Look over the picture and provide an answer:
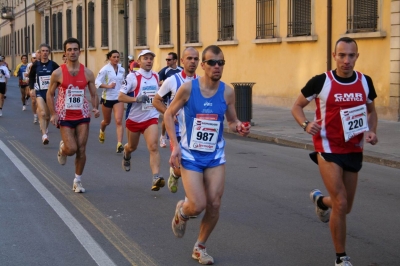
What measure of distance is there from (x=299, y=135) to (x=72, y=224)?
913 cm

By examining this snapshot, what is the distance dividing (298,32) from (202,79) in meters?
16.9

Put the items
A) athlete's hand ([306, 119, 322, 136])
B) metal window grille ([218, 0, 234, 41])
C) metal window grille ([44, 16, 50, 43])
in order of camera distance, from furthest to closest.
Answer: metal window grille ([44, 16, 50, 43]) → metal window grille ([218, 0, 234, 41]) → athlete's hand ([306, 119, 322, 136])

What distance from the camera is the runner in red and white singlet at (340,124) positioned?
19.0 feet

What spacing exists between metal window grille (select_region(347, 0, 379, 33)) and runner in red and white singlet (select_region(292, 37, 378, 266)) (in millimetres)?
13478

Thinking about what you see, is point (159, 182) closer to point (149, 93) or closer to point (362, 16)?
point (149, 93)

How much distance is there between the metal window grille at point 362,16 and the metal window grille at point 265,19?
4316mm

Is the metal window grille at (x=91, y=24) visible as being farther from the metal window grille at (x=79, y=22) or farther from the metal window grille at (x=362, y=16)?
the metal window grille at (x=362, y=16)

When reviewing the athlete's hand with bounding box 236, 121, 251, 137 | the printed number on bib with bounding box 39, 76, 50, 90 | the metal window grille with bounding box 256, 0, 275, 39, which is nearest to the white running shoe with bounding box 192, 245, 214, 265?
the athlete's hand with bounding box 236, 121, 251, 137

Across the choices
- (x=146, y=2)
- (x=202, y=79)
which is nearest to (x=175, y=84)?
(x=202, y=79)

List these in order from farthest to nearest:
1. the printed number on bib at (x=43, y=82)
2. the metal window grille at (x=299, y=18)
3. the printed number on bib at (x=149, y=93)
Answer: the metal window grille at (x=299, y=18)
the printed number on bib at (x=43, y=82)
the printed number on bib at (x=149, y=93)

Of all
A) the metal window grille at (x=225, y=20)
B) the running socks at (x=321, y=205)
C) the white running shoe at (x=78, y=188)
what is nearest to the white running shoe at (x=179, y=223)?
the running socks at (x=321, y=205)

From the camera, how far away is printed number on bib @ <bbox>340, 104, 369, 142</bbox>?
5.83m

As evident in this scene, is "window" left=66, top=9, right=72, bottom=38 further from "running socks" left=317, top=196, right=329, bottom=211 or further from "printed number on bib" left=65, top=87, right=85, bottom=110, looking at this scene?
"running socks" left=317, top=196, right=329, bottom=211

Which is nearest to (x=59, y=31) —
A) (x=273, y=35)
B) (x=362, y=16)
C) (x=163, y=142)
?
(x=273, y=35)
